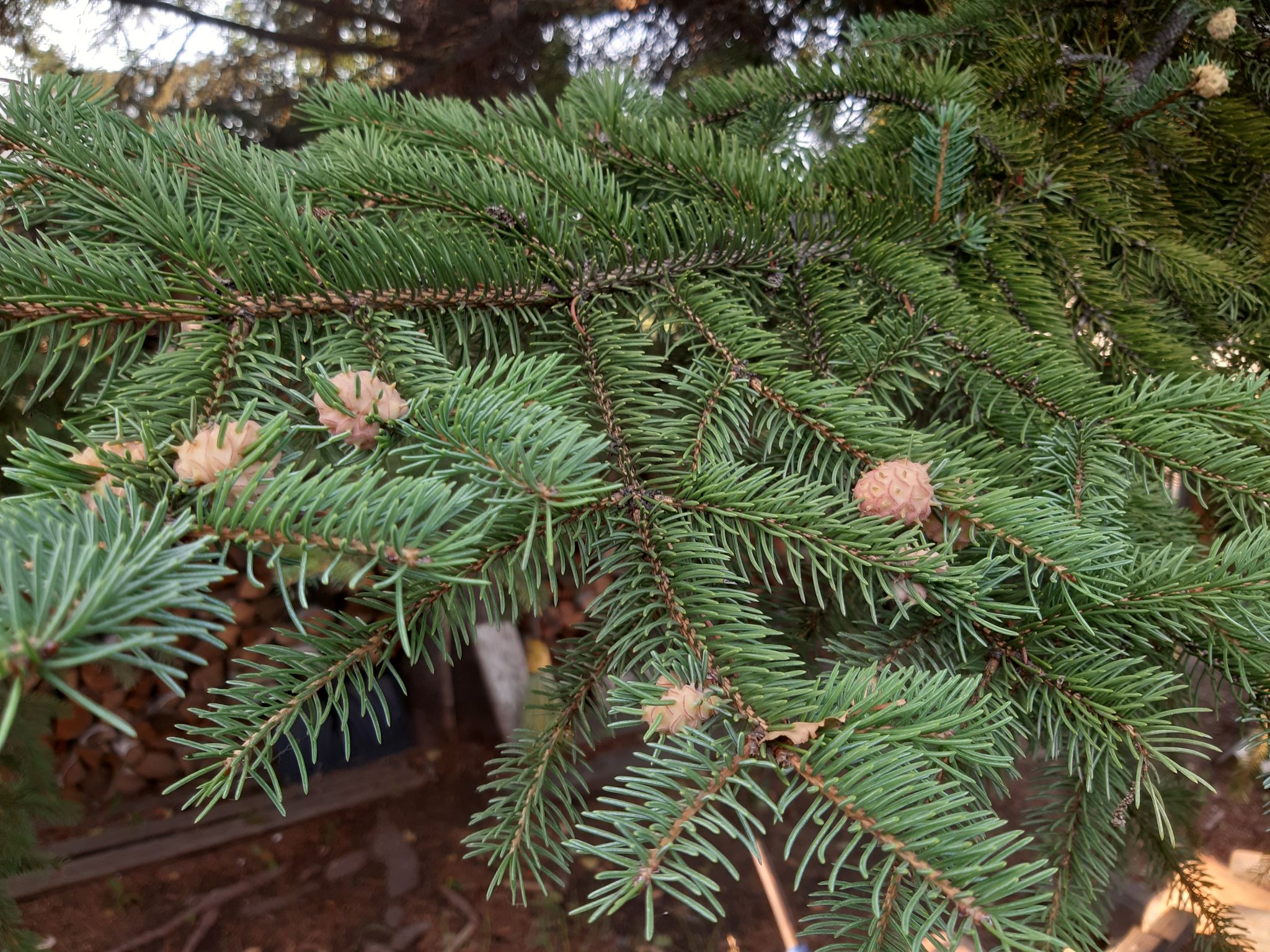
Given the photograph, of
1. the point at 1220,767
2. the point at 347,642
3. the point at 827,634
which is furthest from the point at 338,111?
the point at 1220,767

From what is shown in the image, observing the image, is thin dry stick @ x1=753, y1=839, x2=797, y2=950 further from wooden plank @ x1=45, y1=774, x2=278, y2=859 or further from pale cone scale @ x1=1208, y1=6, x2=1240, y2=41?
pale cone scale @ x1=1208, y1=6, x2=1240, y2=41

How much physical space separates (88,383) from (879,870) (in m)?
0.88

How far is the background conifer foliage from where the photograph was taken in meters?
0.33

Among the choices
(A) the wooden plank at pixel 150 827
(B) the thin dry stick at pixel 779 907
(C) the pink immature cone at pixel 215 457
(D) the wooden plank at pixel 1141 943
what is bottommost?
(D) the wooden plank at pixel 1141 943

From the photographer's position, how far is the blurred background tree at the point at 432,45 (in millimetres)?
1380

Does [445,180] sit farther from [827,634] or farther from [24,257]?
[827,634]

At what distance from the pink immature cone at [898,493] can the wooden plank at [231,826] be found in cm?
170

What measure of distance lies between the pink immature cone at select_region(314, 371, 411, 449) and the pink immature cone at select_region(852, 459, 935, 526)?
0.27 metres

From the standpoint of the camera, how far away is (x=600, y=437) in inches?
14.1

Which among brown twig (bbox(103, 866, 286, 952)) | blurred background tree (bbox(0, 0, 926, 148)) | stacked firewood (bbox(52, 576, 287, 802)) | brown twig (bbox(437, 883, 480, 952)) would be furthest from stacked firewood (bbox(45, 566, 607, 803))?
blurred background tree (bbox(0, 0, 926, 148))

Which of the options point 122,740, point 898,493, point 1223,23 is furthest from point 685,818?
point 122,740

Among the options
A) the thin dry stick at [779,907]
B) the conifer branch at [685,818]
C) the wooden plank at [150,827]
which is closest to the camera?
the conifer branch at [685,818]

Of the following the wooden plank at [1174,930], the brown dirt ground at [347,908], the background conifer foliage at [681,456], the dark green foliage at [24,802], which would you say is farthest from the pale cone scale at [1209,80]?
the brown dirt ground at [347,908]

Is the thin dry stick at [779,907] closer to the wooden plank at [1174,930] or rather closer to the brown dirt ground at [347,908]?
the brown dirt ground at [347,908]
